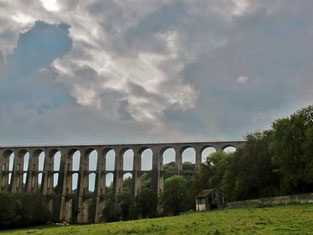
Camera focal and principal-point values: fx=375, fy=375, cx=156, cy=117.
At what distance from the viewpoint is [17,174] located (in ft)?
252

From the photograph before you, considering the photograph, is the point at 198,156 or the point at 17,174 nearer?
the point at 198,156

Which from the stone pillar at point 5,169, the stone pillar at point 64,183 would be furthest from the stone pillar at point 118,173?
the stone pillar at point 5,169

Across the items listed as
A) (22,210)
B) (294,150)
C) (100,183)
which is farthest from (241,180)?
(100,183)

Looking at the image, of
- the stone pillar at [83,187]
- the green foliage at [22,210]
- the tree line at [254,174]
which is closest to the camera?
the tree line at [254,174]

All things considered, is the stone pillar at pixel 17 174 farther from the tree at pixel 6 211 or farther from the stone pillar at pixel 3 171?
the tree at pixel 6 211

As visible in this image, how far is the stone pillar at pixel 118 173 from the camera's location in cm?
6869

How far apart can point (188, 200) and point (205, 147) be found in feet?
44.0

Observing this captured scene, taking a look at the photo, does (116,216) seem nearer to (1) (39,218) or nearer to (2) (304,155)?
(1) (39,218)

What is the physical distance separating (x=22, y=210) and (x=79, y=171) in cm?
1616

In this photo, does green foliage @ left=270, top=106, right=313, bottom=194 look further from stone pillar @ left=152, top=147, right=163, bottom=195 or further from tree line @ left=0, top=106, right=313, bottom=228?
stone pillar @ left=152, top=147, right=163, bottom=195

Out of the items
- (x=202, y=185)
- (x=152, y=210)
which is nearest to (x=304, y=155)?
(x=202, y=185)

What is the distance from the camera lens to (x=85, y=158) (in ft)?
241

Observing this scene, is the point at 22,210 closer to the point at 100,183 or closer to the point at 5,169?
the point at 100,183

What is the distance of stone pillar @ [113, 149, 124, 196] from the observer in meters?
68.7
